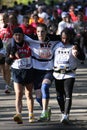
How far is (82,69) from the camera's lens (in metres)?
19.7

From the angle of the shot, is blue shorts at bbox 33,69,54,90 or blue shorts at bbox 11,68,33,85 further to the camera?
blue shorts at bbox 33,69,54,90

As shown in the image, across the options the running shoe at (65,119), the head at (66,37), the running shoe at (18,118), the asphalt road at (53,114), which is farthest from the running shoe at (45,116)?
the head at (66,37)

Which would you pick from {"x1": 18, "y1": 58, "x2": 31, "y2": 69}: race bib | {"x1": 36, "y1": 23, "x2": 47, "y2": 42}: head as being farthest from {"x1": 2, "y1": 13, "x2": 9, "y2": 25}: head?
{"x1": 18, "y1": 58, "x2": 31, "y2": 69}: race bib

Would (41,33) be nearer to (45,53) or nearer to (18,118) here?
(45,53)

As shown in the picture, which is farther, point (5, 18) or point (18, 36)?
point (5, 18)

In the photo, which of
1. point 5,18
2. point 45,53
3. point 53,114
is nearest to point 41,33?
point 45,53

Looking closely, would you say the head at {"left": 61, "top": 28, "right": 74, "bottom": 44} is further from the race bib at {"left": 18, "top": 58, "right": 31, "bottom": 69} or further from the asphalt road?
the asphalt road

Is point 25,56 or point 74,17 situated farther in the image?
point 74,17

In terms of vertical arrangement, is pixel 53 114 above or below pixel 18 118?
below

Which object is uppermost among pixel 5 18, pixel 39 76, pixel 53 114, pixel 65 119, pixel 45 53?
pixel 45 53

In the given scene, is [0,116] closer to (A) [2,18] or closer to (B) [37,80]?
(B) [37,80]

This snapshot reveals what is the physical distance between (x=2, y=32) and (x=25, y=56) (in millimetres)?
3772

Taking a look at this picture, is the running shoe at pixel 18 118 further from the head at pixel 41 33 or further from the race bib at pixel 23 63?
the head at pixel 41 33

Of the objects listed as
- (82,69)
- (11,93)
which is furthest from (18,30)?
(82,69)
